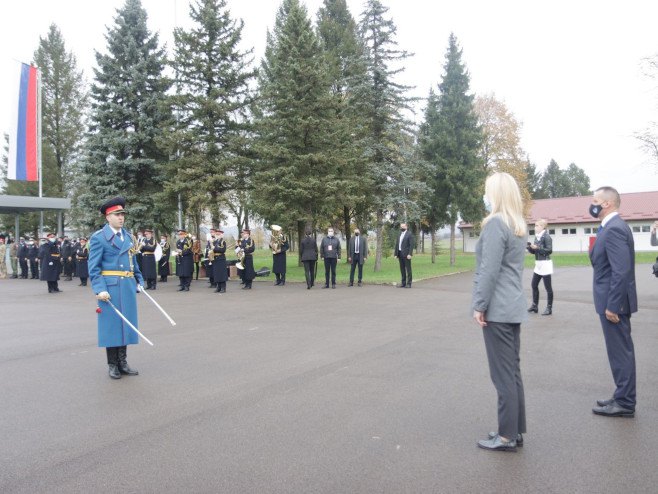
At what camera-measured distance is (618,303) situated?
4.94 meters

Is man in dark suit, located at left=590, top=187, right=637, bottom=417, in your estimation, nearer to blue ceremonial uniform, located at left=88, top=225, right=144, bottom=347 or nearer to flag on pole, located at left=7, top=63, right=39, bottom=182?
blue ceremonial uniform, located at left=88, top=225, right=144, bottom=347

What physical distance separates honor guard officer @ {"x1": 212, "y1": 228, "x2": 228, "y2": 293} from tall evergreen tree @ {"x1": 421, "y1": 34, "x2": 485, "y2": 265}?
1788 centimetres

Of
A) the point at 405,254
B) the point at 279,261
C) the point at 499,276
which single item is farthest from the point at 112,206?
the point at 279,261

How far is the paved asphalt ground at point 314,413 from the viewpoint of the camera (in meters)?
3.76

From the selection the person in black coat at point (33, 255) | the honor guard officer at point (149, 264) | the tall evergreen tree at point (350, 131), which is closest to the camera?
the honor guard officer at point (149, 264)

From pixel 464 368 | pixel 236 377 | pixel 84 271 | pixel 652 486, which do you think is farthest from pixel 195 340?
pixel 84 271

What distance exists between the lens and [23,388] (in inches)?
244

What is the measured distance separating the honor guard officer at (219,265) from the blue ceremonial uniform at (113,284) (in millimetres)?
10795

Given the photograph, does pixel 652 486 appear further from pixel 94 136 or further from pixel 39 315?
pixel 94 136

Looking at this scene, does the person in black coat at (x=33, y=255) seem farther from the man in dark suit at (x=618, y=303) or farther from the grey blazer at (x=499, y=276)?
the man in dark suit at (x=618, y=303)

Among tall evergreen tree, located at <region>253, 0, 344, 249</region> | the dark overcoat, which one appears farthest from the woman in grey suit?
tall evergreen tree, located at <region>253, 0, 344, 249</region>

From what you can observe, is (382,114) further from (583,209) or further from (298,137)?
(583,209)

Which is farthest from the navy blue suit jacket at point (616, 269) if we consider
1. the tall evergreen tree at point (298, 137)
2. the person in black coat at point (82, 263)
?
the person in black coat at point (82, 263)

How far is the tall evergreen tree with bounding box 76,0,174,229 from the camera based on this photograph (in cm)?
2842
